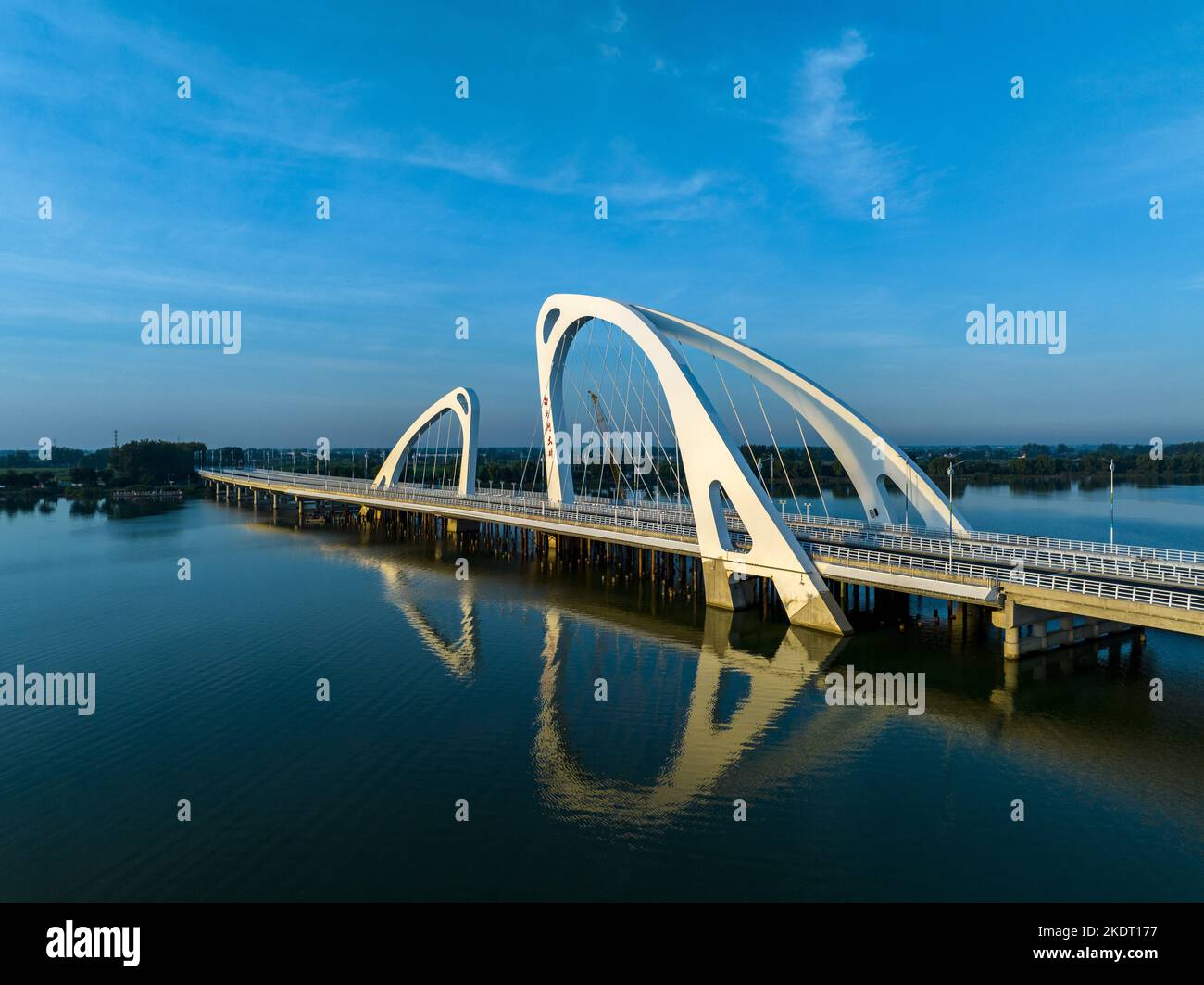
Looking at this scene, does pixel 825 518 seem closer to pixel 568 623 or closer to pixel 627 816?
pixel 568 623

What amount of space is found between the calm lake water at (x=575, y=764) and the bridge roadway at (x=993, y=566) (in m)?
2.15

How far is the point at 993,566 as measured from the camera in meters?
24.7

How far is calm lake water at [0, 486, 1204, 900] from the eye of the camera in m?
11.7

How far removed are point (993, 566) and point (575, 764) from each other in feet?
56.0

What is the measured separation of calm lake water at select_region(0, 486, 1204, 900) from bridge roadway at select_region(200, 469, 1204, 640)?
215 cm

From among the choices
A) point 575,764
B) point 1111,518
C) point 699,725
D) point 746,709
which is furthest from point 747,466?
point 1111,518

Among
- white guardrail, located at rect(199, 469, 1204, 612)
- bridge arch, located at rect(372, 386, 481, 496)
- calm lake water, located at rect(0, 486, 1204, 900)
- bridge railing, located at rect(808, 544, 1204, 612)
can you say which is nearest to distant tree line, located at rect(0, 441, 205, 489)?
bridge arch, located at rect(372, 386, 481, 496)

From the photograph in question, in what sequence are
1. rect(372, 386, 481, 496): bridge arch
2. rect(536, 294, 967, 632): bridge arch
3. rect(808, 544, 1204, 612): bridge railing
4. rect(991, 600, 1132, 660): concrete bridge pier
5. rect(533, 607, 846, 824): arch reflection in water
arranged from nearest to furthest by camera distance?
rect(533, 607, 846, 824): arch reflection in water, rect(808, 544, 1204, 612): bridge railing, rect(991, 600, 1132, 660): concrete bridge pier, rect(536, 294, 967, 632): bridge arch, rect(372, 386, 481, 496): bridge arch

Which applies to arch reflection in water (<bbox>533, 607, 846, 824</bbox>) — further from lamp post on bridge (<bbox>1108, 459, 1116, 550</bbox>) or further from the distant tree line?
the distant tree line

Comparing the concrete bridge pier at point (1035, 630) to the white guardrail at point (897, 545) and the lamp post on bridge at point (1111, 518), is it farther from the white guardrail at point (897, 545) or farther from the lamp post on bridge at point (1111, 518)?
the lamp post on bridge at point (1111, 518)

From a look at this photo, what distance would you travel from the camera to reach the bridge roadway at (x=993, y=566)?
19716 millimetres

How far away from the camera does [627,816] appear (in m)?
13.4

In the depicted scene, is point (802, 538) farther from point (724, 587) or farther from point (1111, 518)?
point (1111, 518)
